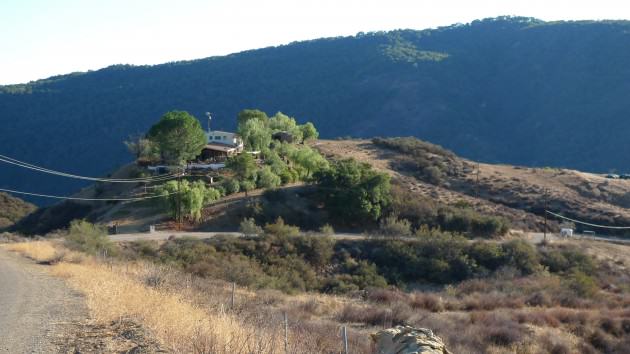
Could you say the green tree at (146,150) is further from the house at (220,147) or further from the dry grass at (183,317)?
the dry grass at (183,317)

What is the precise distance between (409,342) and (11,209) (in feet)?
304

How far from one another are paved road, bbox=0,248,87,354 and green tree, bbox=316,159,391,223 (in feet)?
117

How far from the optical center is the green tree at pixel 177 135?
59.4 m

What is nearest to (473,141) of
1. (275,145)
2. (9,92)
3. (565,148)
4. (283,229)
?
(565,148)

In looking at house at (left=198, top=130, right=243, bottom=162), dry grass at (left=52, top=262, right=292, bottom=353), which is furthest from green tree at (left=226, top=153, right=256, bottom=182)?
dry grass at (left=52, top=262, right=292, bottom=353)

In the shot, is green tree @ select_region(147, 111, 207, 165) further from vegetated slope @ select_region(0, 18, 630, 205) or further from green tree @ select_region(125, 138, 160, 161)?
vegetated slope @ select_region(0, 18, 630, 205)

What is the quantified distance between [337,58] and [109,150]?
267 ft

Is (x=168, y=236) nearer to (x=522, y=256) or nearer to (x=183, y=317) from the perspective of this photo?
(x=522, y=256)

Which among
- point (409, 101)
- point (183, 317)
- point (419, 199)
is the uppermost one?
point (183, 317)

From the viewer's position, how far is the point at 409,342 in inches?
489

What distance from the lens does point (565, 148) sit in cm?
12594

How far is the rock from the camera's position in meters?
11.8

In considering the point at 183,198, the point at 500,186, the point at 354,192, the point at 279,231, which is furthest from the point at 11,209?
the point at 500,186

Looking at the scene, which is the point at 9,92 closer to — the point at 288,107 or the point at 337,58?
the point at 288,107
